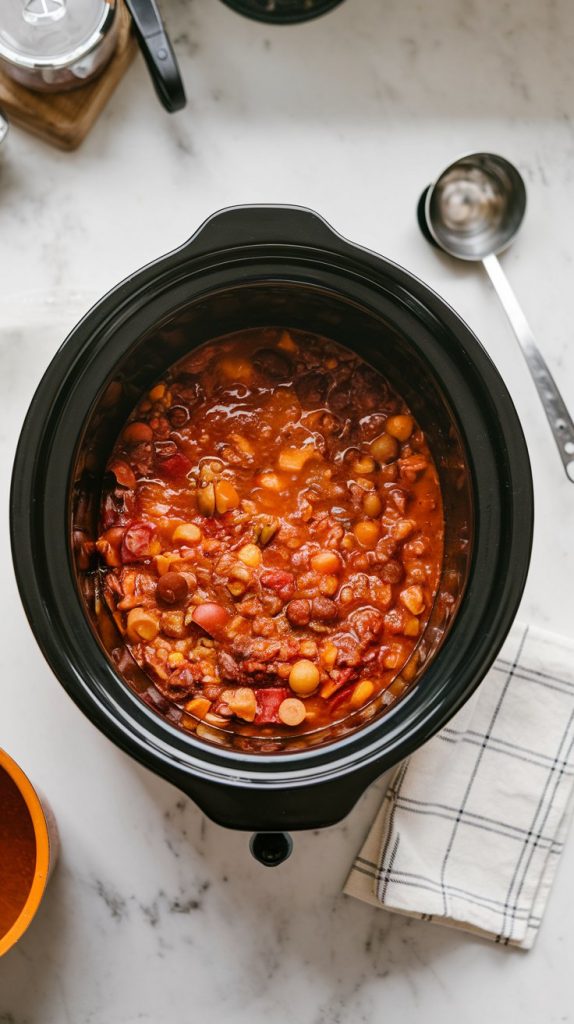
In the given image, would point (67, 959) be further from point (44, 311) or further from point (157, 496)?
point (44, 311)

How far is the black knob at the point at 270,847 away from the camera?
1.77 m

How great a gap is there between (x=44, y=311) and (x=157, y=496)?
1.65ft

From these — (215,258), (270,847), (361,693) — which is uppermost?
(215,258)

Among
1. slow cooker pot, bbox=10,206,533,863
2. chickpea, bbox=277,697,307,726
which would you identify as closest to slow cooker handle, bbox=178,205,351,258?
slow cooker pot, bbox=10,206,533,863

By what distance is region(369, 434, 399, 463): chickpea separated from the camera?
2.02m

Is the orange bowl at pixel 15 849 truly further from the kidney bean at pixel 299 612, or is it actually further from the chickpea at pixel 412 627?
the chickpea at pixel 412 627

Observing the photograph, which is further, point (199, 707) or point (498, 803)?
point (498, 803)

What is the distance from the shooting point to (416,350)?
1803 mm

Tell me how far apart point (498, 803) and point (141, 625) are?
873 millimetres

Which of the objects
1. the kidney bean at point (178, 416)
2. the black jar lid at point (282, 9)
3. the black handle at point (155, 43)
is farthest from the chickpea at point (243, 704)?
the black jar lid at point (282, 9)

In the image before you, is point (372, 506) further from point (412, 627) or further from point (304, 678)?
point (304, 678)

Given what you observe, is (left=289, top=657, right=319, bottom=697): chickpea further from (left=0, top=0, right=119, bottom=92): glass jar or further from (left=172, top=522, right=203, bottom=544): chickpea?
(left=0, top=0, right=119, bottom=92): glass jar

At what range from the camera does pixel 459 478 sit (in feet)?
6.13

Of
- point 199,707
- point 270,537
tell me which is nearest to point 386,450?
point 270,537
